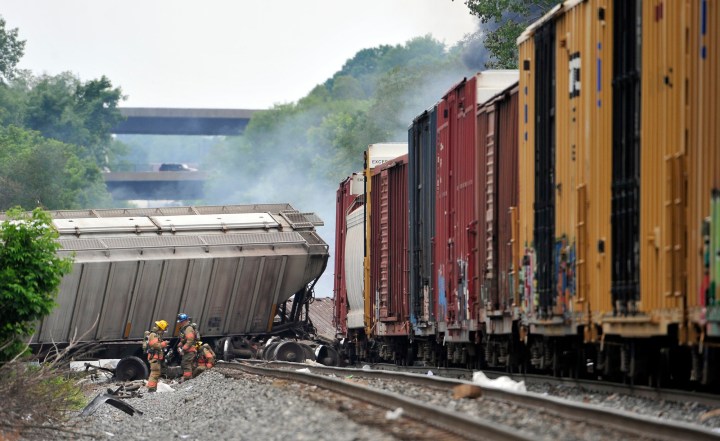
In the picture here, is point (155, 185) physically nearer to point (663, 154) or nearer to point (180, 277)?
point (180, 277)

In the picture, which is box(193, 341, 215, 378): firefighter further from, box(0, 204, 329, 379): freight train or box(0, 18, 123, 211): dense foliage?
box(0, 18, 123, 211): dense foliage

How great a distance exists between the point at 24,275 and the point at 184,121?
125491mm

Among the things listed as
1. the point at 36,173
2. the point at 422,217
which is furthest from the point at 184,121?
the point at 422,217

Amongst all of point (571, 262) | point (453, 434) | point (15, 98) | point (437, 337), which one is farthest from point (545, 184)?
point (15, 98)

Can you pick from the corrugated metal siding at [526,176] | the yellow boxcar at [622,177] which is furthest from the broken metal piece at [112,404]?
the corrugated metal siding at [526,176]

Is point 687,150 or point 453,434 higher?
point 687,150

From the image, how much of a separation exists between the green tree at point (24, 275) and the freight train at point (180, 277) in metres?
7.66

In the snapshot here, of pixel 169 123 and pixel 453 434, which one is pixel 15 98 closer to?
pixel 169 123

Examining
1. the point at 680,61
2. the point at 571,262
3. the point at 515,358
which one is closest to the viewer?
the point at 680,61

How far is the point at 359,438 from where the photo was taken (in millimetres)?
10586

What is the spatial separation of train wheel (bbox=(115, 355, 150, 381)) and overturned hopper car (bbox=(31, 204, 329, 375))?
0.03 metres

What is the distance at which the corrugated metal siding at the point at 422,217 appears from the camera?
2156cm

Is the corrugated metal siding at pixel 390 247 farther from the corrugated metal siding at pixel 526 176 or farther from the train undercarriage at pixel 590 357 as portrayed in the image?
the corrugated metal siding at pixel 526 176

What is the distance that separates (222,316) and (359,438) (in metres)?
22.8
